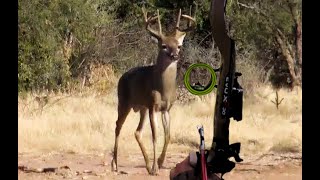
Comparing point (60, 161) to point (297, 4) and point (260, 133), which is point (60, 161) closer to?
point (260, 133)

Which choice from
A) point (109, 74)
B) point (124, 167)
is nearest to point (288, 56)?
point (109, 74)

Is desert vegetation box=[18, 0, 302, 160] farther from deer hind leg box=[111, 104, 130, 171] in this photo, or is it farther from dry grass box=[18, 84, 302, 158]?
deer hind leg box=[111, 104, 130, 171]

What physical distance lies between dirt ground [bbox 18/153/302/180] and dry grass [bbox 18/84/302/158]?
0.52 meters

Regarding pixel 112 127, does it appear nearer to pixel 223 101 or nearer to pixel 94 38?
pixel 94 38

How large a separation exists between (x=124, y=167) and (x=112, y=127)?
2.88 meters

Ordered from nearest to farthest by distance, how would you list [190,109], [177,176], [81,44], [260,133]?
[177,176] < [260,133] < [190,109] < [81,44]

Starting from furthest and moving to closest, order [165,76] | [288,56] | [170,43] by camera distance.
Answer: [288,56]
[165,76]
[170,43]

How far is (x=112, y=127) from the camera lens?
11930 millimetres

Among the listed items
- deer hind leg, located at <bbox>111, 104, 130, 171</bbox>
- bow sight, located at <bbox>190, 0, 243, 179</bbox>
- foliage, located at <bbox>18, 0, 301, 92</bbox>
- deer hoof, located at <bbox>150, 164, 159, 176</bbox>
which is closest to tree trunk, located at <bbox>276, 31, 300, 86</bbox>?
foliage, located at <bbox>18, 0, 301, 92</bbox>

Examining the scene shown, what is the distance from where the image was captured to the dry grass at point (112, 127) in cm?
1084
